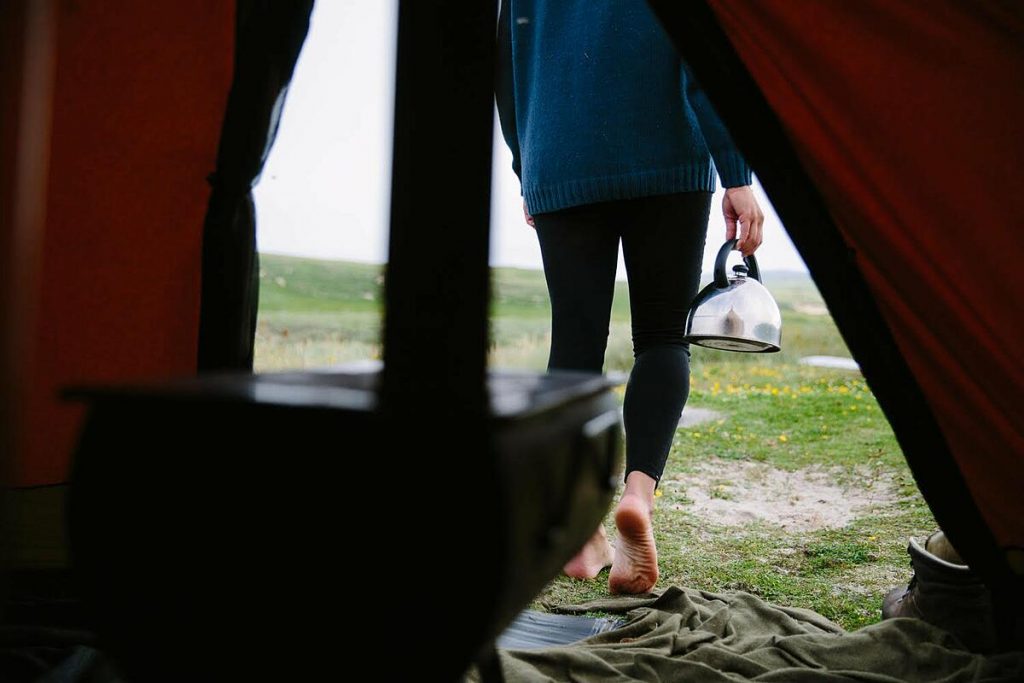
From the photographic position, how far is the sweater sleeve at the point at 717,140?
1.56 metres

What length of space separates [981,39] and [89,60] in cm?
149

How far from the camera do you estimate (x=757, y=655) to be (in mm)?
1316

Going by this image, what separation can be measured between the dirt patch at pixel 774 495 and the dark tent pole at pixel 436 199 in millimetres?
1793

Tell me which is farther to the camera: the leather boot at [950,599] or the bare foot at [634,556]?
the bare foot at [634,556]

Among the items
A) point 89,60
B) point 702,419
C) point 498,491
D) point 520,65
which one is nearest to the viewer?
point 498,491

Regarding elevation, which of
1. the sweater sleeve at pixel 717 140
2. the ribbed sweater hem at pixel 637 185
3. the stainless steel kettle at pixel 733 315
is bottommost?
the stainless steel kettle at pixel 733 315

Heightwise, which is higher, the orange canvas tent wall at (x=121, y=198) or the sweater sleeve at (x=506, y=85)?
the sweater sleeve at (x=506, y=85)

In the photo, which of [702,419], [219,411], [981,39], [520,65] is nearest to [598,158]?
[520,65]

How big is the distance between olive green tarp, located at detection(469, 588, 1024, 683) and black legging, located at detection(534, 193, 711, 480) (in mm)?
351

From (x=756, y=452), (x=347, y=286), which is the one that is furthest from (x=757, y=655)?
(x=347, y=286)

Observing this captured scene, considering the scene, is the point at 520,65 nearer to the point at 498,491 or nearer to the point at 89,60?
the point at 89,60

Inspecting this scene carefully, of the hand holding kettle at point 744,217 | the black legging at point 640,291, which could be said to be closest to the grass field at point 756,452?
the black legging at point 640,291

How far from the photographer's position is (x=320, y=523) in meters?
0.63

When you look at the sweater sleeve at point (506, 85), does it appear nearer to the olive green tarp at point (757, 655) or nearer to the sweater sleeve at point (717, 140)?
the sweater sleeve at point (717, 140)
